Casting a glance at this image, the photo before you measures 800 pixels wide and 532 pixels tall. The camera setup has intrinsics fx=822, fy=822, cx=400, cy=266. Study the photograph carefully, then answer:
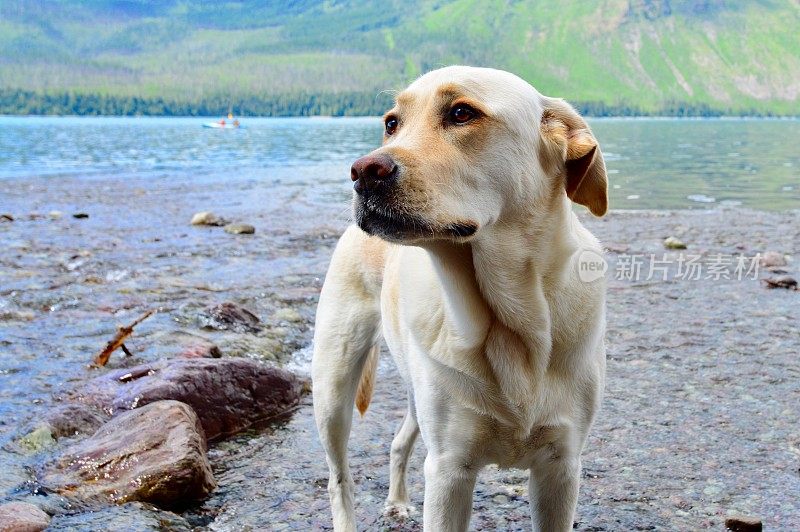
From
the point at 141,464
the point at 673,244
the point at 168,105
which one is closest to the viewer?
the point at 141,464

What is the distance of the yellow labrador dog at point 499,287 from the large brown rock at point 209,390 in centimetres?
270

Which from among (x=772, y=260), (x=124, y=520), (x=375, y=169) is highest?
(x=375, y=169)

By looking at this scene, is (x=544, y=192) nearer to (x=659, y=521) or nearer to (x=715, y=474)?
(x=659, y=521)

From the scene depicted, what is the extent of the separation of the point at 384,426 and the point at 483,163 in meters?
3.41

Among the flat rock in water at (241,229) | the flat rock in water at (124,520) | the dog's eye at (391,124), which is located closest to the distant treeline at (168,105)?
the flat rock in water at (241,229)

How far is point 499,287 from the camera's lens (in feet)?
11.1

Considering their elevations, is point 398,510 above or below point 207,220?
above

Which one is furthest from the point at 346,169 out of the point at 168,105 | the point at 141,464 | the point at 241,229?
the point at 168,105

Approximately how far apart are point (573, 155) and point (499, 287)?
2.04ft

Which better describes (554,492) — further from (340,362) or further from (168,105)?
(168,105)

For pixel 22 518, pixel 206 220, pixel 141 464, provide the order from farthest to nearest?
1. pixel 206 220
2. pixel 141 464
3. pixel 22 518

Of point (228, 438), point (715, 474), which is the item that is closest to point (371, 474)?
point (228, 438)

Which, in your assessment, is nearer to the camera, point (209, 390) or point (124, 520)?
point (124, 520)

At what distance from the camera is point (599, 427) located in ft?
19.6
